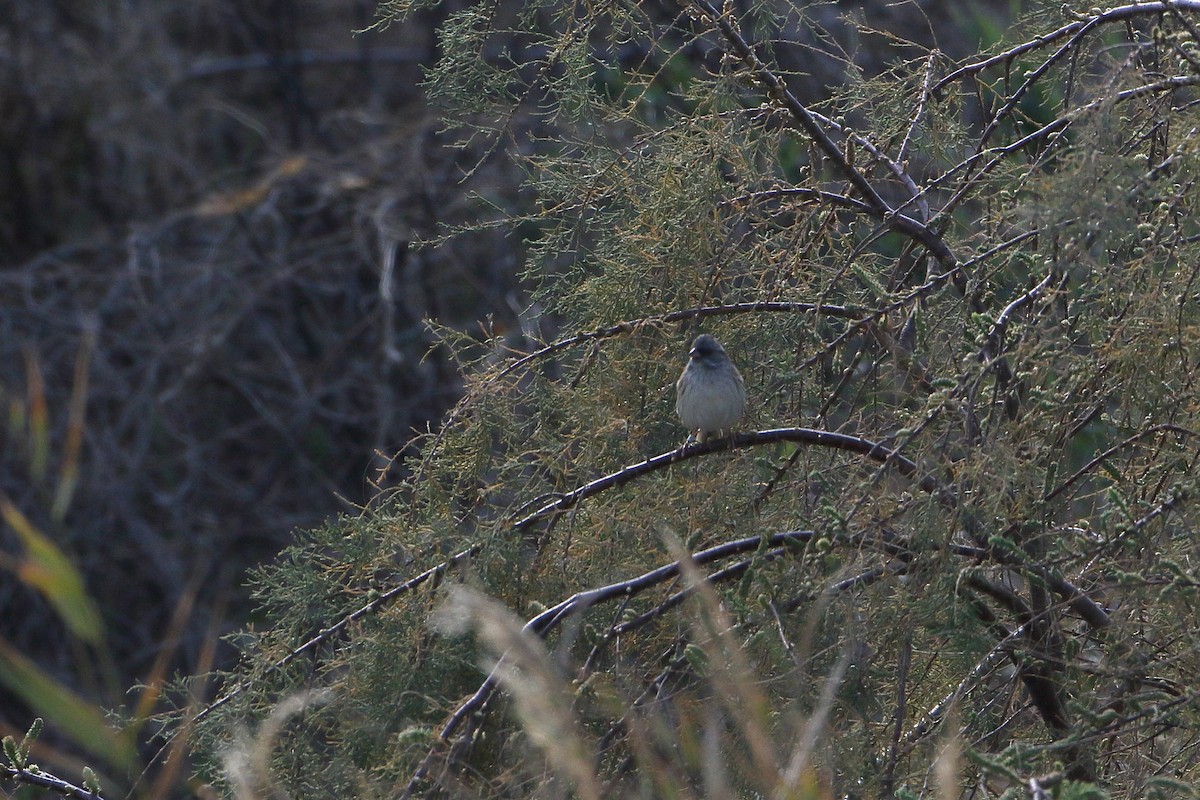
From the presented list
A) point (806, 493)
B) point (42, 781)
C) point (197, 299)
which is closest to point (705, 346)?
point (806, 493)

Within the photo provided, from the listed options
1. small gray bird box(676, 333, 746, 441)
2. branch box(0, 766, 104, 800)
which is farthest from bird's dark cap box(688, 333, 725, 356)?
branch box(0, 766, 104, 800)

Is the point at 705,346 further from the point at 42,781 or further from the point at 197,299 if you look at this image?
the point at 197,299

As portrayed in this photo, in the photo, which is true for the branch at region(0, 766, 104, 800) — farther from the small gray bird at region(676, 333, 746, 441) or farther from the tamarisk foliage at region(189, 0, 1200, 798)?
the small gray bird at region(676, 333, 746, 441)

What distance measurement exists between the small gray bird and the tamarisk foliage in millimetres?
97

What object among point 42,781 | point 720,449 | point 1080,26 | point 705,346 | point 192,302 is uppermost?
point 1080,26

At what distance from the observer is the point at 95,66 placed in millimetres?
9203

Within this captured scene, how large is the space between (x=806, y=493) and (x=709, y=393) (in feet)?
1.51

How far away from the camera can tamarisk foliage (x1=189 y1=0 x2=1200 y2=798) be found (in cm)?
273

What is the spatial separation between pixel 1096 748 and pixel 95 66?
823 centimetres

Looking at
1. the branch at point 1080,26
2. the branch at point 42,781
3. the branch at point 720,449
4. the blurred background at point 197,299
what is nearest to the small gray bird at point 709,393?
the branch at point 720,449

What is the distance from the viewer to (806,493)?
3.30 meters

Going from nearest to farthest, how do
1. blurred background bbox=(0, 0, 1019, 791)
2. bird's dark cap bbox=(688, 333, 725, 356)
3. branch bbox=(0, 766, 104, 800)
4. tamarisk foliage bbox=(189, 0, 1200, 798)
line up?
tamarisk foliage bbox=(189, 0, 1200, 798), branch bbox=(0, 766, 104, 800), bird's dark cap bbox=(688, 333, 725, 356), blurred background bbox=(0, 0, 1019, 791)

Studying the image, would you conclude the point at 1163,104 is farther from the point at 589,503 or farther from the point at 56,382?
the point at 56,382

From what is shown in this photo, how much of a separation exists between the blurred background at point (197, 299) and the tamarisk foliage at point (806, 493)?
4318 mm
